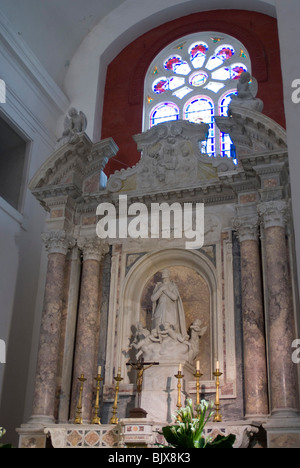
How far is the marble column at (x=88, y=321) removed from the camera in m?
10.3

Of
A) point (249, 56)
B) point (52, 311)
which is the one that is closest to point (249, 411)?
point (52, 311)

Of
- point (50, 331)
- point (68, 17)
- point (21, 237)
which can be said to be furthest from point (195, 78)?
point (50, 331)

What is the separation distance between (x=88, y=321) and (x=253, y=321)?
3.03 metres

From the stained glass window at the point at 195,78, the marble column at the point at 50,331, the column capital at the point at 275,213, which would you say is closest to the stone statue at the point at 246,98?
the column capital at the point at 275,213

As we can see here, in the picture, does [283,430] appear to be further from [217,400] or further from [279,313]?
[279,313]

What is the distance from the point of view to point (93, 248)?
11203 millimetres

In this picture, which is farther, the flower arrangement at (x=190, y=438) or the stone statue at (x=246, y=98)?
the stone statue at (x=246, y=98)

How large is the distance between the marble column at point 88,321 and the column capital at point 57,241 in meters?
0.28

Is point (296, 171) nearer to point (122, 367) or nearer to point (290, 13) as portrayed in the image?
point (290, 13)

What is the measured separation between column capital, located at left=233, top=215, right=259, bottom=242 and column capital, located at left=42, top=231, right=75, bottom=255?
329 cm

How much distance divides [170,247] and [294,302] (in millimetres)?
2684

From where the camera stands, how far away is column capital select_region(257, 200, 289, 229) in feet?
32.0

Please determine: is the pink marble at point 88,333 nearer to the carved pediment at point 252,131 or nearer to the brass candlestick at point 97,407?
the brass candlestick at point 97,407

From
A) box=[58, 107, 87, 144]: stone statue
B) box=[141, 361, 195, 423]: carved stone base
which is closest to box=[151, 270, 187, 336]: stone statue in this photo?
box=[141, 361, 195, 423]: carved stone base
